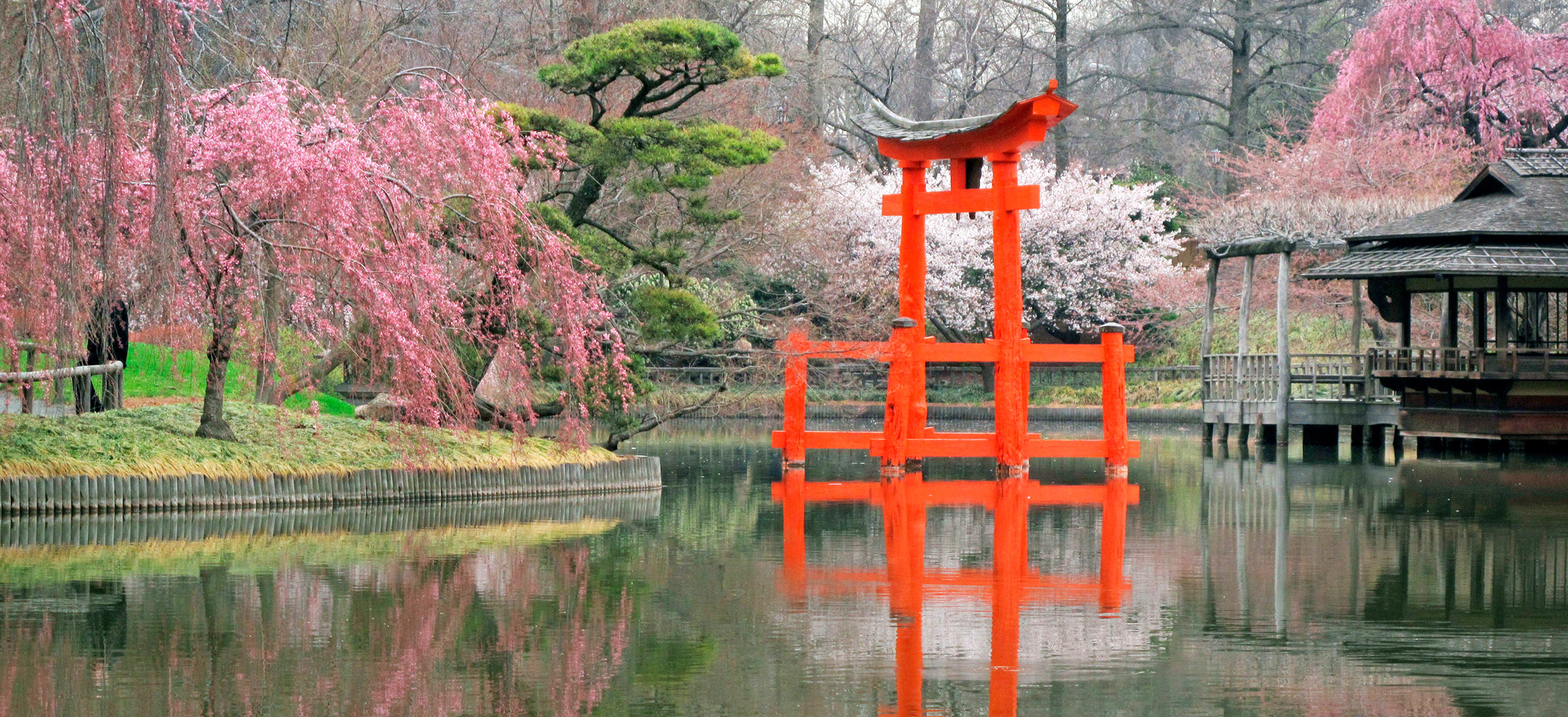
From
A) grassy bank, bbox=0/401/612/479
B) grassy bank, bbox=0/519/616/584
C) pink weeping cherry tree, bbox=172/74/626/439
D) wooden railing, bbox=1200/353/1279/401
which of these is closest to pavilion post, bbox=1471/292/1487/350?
wooden railing, bbox=1200/353/1279/401

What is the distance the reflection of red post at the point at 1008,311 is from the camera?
16531 mm

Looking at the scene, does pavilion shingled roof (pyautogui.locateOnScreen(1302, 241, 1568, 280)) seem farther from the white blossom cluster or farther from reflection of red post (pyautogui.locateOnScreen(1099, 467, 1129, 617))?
the white blossom cluster

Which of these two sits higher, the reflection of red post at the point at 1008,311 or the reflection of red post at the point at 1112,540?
the reflection of red post at the point at 1008,311

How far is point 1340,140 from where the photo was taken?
29.5 m

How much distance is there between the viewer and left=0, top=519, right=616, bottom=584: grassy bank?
9.44 meters

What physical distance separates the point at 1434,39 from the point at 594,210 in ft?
52.1

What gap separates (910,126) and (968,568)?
8.51 m

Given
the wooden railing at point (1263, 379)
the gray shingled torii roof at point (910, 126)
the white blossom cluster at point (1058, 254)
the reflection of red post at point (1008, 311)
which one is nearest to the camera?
the gray shingled torii roof at point (910, 126)

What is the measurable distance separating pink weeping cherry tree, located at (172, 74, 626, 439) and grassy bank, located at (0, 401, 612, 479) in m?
0.35

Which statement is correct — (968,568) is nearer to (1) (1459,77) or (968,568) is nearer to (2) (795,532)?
(2) (795,532)

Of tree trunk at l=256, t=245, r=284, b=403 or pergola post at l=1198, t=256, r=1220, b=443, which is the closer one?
tree trunk at l=256, t=245, r=284, b=403

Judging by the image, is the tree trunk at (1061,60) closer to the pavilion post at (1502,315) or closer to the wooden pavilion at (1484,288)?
the wooden pavilion at (1484,288)

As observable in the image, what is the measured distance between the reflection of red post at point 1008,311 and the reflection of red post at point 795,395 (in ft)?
6.67

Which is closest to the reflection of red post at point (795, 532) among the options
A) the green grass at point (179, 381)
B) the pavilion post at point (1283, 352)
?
the green grass at point (179, 381)
